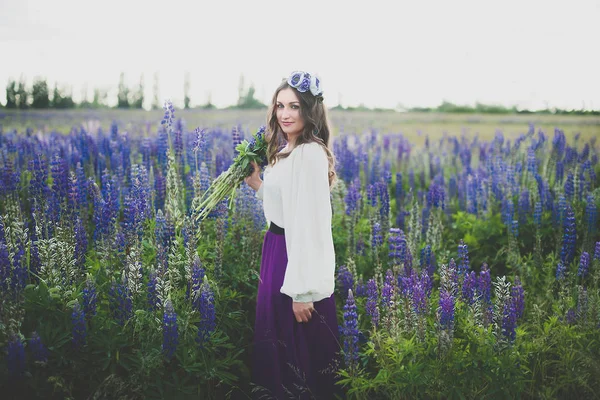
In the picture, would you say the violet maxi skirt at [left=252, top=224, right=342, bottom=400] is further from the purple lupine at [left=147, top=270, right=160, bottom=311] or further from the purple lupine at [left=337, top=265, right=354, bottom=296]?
the purple lupine at [left=337, top=265, right=354, bottom=296]

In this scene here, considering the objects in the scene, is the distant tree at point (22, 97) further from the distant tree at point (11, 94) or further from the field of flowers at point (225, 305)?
the field of flowers at point (225, 305)

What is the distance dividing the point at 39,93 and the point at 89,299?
21.2ft

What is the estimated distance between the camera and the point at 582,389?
3369mm

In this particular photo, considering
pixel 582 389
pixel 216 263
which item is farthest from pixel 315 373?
pixel 582 389

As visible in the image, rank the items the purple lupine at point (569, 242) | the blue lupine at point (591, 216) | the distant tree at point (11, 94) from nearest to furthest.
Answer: the purple lupine at point (569, 242), the blue lupine at point (591, 216), the distant tree at point (11, 94)

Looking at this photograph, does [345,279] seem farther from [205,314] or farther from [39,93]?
[39,93]

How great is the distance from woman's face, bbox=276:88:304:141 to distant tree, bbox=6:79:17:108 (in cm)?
483

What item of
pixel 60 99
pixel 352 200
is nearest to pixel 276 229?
pixel 352 200

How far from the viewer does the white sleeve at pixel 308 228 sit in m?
2.99

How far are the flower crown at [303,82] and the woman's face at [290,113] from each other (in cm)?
6

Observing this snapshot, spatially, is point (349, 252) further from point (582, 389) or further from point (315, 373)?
point (582, 389)

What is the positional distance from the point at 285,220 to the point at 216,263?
1.01 metres


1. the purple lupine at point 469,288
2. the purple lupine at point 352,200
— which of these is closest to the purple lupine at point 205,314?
the purple lupine at point 469,288

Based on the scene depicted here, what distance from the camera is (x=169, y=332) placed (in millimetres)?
3045
